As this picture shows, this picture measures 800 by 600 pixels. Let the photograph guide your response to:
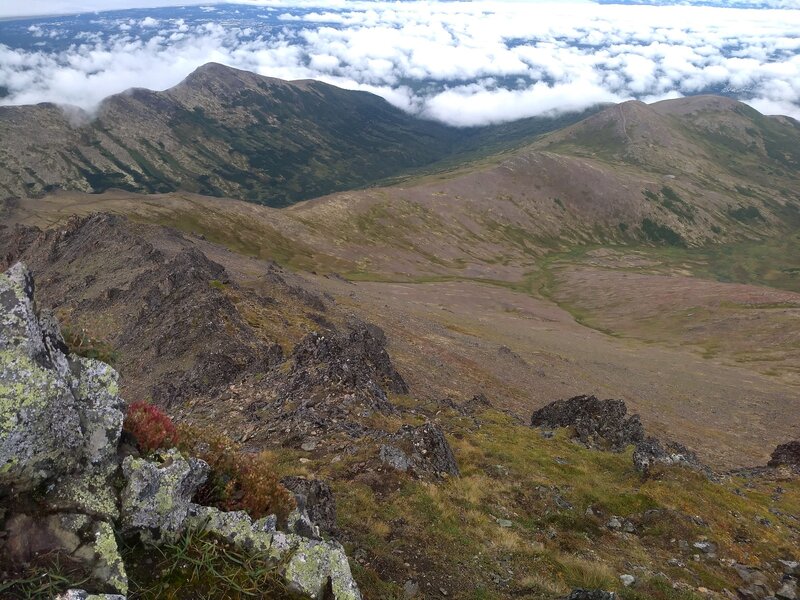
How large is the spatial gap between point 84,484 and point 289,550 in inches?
158

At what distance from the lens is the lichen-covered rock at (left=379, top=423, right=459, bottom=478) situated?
22.2m

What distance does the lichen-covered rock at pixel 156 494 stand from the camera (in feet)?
29.8

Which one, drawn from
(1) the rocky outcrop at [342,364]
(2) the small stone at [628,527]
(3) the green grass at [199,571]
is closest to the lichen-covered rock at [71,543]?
(3) the green grass at [199,571]

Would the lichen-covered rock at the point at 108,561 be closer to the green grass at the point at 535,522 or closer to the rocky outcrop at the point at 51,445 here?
the rocky outcrop at the point at 51,445

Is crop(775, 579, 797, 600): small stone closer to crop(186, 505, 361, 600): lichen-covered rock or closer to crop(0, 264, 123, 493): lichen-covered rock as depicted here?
crop(186, 505, 361, 600): lichen-covered rock

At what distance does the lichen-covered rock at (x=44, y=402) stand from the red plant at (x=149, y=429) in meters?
0.93

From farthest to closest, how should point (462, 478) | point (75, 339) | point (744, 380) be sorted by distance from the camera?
point (744, 380) < point (462, 478) < point (75, 339)

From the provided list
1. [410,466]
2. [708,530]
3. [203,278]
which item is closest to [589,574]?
[410,466]

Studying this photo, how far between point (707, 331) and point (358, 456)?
14819 centimetres

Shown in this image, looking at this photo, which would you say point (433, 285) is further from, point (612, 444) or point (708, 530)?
point (708, 530)

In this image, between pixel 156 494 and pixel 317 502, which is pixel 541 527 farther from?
pixel 156 494

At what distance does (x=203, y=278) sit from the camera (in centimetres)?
6172

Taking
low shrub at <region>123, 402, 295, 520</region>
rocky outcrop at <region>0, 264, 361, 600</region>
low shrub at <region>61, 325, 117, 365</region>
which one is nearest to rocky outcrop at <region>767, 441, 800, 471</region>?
rocky outcrop at <region>0, 264, 361, 600</region>

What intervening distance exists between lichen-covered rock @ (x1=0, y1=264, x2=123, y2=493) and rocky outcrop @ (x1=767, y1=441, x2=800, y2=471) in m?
54.1
